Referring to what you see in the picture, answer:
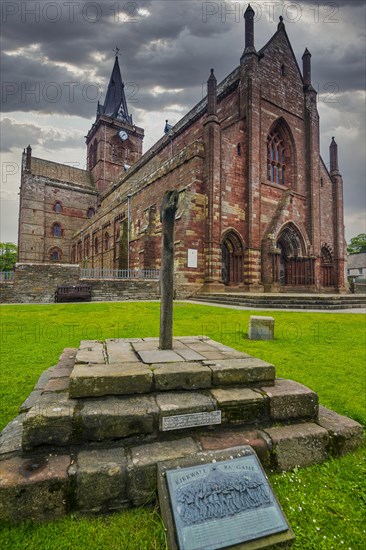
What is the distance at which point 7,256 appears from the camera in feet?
179

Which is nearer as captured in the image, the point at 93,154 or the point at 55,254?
the point at 55,254

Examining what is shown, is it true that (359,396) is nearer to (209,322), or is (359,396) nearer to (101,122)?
(209,322)

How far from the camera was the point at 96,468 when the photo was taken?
1.87 meters

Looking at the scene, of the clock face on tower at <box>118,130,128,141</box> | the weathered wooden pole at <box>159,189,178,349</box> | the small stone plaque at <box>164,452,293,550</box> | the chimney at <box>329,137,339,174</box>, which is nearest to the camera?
the small stone plaque at <box>164,452,293,550</box>

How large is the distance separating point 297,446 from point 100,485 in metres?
1.52

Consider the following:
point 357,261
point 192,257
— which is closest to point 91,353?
point 192,257

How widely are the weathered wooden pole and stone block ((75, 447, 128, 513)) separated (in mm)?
1641

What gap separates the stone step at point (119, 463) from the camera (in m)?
1.75

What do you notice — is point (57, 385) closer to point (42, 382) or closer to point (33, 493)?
point (42, 382)

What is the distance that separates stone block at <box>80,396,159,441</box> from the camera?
2.09 m

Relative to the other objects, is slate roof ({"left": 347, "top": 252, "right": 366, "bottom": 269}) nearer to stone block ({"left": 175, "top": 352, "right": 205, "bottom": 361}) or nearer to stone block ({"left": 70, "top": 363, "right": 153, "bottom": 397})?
stone block ({"left": 175, "top": 352, "right": 205, "bottom": 361})

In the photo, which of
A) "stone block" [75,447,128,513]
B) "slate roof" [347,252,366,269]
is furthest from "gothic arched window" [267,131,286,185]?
"slate roof" [347,252,366,269]

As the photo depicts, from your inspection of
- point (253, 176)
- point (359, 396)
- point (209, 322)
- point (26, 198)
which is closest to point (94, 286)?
point (209, 322)

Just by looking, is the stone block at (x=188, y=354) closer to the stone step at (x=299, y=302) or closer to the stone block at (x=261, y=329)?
the stone block at (x=261, y=329)
